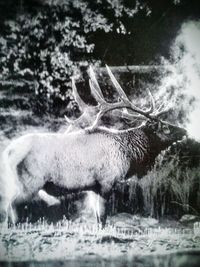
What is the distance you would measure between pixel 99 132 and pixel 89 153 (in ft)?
0.55

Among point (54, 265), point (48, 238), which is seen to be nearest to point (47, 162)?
point (48, 238)

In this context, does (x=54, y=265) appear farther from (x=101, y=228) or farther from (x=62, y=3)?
(x=62, y=3)

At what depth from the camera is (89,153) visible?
3.09m

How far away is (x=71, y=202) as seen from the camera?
304cm

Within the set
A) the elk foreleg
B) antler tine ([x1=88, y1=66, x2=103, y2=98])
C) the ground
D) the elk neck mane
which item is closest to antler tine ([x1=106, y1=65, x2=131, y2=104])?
antler tine ([x1=88, y1=66, x2=103, y2=98])

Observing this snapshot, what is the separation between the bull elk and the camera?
3.02 meters

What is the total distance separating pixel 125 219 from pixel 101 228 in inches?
7.2

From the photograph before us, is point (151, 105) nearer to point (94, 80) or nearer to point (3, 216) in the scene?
point (94, 80)

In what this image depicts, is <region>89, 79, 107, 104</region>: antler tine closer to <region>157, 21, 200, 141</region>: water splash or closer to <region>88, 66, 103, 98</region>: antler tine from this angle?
<region>88, 66, 103, 98</region>: antler tine

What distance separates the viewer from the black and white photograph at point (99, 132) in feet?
9.95

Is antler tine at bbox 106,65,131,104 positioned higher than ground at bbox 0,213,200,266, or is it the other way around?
antler tine at bbox 106,65,131,104

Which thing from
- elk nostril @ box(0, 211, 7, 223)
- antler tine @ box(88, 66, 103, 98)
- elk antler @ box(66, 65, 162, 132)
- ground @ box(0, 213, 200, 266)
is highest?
antler tine @ box(88, 66, 103, 98)

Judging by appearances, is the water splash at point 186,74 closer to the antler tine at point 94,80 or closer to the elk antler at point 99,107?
the elk antler at point 99,107

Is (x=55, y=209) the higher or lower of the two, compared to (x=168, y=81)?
lower
